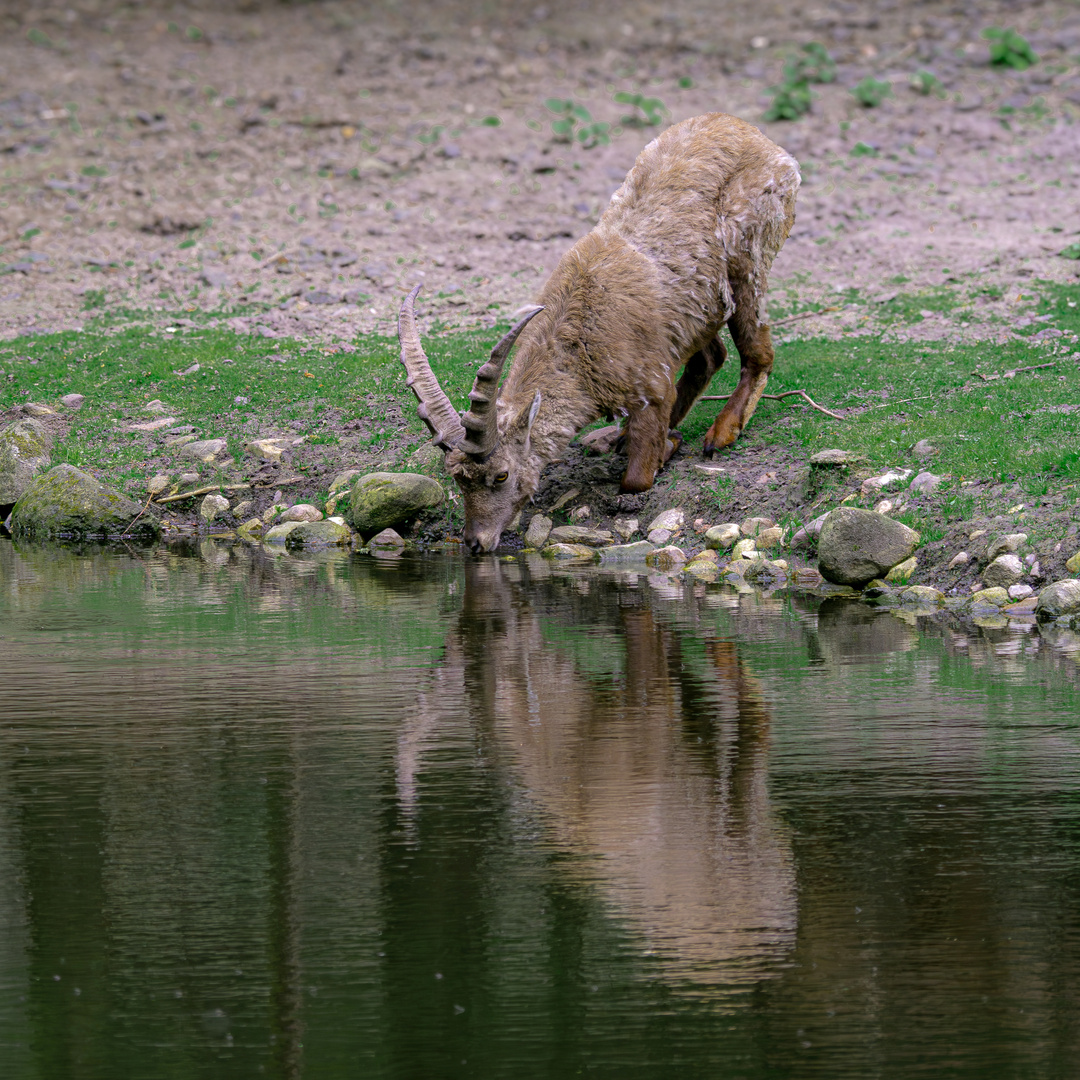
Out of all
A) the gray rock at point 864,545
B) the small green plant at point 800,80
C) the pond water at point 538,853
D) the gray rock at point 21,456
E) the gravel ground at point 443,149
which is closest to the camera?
the pond water at point 538,853

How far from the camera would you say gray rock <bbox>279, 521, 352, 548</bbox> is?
14391 millimetres

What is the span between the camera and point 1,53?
28797 mm

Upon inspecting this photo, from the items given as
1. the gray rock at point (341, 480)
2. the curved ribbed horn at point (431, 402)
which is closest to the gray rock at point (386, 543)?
the gray rock at point (341, 480)

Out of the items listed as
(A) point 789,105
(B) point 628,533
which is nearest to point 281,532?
(B) point 628,533

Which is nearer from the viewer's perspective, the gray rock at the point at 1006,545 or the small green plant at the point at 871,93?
the gray rock at the point at 1006,545

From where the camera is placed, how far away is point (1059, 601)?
10734mm

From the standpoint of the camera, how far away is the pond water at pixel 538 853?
4.67 m

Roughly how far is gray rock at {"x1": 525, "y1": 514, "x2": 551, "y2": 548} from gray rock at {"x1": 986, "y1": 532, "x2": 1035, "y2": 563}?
167 inches

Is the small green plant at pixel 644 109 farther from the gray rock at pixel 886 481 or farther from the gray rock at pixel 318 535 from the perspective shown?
the gray rock at pixel 886 481

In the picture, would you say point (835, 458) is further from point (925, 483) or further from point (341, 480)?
point (341, 480)

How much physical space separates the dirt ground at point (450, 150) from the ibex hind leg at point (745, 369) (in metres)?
1.59

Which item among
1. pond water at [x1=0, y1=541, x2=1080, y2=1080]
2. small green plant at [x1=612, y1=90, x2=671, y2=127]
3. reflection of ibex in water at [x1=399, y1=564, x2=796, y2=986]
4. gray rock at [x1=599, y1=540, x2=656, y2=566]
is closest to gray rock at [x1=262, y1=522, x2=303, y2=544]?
gray rock at [x1=599, y1=540, x2=656, y2=566]

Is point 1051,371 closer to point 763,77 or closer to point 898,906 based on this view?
point 898,906

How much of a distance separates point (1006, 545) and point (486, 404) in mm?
4255
